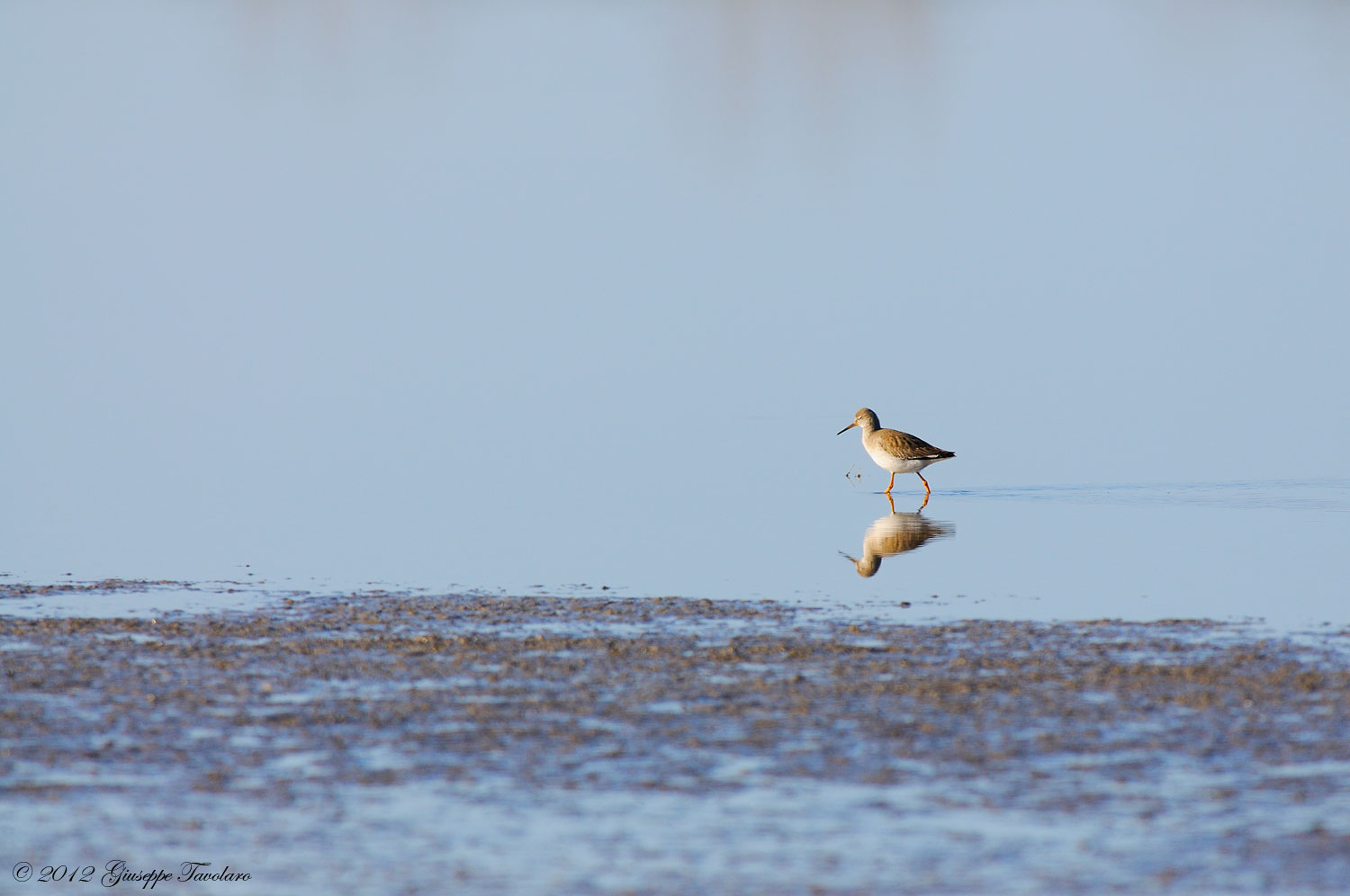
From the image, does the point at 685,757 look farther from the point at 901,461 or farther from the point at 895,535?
the point at 901,461

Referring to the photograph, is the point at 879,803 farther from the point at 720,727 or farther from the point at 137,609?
the point at 137,609

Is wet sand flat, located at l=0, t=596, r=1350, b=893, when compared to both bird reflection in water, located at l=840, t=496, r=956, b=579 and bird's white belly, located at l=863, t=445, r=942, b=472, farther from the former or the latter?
bird's white belly, located at l=863, t=445, r=942, b=472

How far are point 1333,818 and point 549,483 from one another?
1343cm

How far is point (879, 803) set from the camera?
7.17 m

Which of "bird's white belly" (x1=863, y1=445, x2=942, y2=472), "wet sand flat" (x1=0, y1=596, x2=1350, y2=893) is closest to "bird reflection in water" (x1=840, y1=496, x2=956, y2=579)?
"bird's white belly" (x1=863, y1=445, x2=942, y2=472)

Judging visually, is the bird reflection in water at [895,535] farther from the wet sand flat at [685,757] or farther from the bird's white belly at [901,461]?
the wet sand flat at [685,757]

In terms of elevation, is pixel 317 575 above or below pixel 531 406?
below

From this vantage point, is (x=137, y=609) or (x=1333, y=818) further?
(x=137, y=609)

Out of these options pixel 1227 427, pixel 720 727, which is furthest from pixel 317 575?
pixel 1227 427

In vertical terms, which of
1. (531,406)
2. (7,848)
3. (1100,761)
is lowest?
(7,848)

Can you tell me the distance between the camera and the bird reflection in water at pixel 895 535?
14.5m

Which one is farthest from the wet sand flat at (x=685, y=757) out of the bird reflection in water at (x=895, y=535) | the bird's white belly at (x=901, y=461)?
the bird's white belly at (x=901, y=461)

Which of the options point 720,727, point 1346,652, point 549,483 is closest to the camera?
point 720,727

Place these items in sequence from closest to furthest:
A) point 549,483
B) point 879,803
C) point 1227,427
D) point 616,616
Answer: point 879,803, point 616,616, point 549,483, point 1227,427
